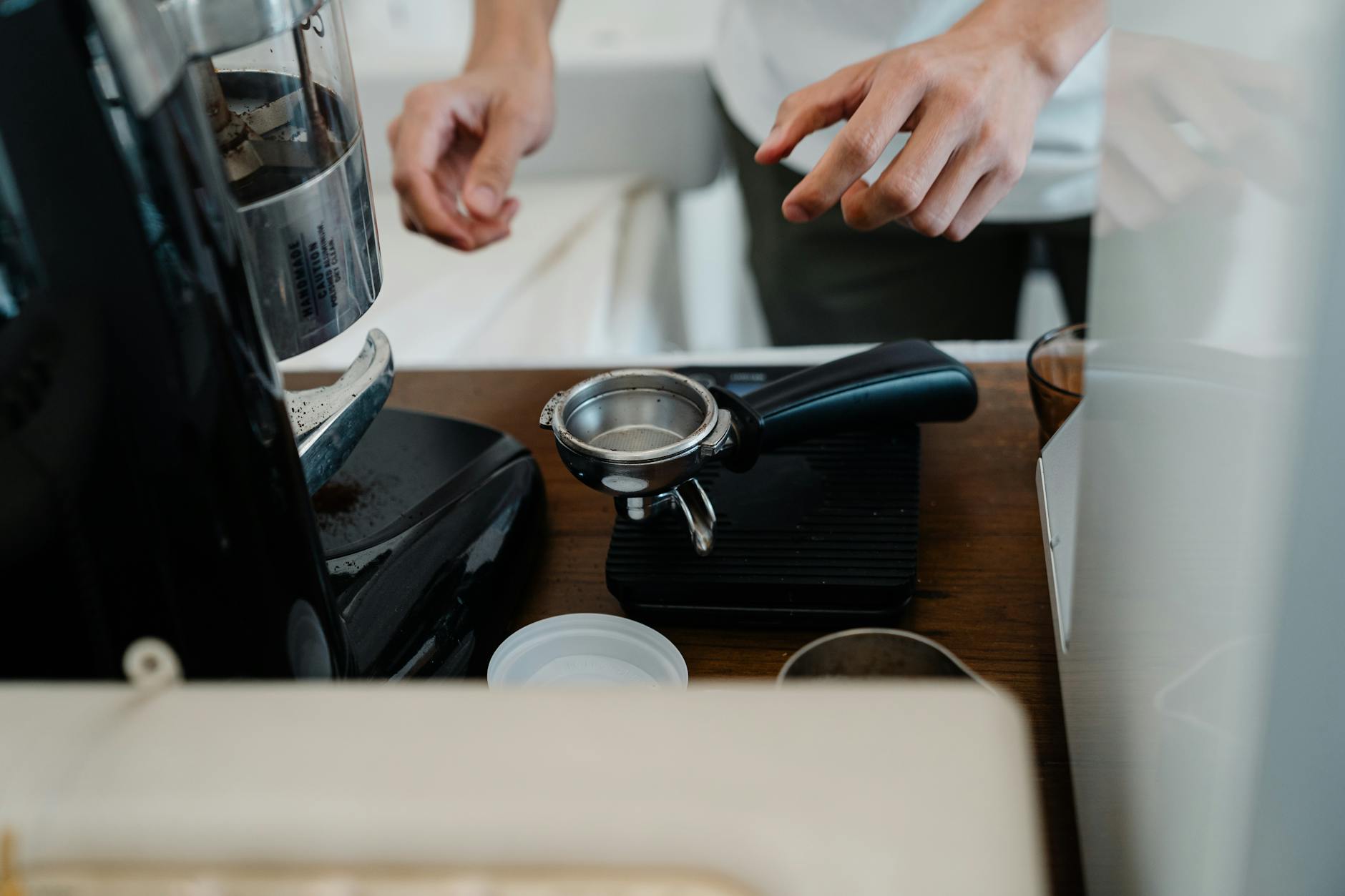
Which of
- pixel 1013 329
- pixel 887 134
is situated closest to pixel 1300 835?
pixel 887 134

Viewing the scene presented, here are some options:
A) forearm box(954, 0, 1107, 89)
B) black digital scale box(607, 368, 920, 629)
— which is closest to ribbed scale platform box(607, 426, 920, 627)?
black digital scale box(607, 368, 920, 629)

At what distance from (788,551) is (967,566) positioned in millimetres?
81

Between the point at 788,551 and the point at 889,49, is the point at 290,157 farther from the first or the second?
the point at 889,49

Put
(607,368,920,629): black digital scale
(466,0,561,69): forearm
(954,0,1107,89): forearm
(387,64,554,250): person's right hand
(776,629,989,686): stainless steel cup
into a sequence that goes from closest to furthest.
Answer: (776,629,989,686): stainless steel cup → (607,368,920,629): black digital scale → (954,0,1107,89): forearm → (387,64,554,250): person's right hand → (466,0,561,69): forearm

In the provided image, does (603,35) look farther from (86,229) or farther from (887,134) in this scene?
(86,229)

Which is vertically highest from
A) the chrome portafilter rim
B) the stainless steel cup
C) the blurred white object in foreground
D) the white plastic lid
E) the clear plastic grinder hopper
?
the clear plastic grinder hopper

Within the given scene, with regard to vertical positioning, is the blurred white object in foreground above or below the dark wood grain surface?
above

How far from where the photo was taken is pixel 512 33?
2.88 ft

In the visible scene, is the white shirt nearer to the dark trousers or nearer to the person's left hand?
the dark trousers

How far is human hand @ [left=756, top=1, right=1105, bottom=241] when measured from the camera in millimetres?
523

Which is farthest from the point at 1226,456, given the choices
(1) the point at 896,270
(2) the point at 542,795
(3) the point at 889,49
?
(1) the point at 896,270

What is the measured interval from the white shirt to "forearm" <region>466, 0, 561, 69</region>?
8.8 inches

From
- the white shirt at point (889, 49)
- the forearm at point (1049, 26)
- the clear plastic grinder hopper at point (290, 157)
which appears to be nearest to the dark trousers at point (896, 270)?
the white shirt at point (889, 49)

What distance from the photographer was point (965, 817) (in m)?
0.18
